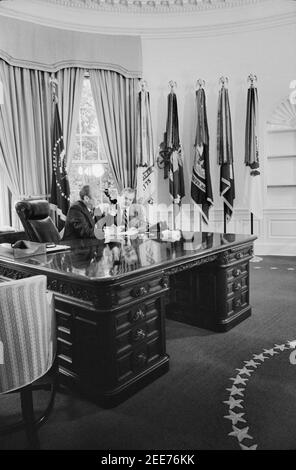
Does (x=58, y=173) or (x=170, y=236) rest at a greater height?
(x=58, y=173)

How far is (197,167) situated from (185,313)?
367 cm

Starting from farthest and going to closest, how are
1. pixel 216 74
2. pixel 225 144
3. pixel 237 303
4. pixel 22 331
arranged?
1. pixel 216 74
2. pixel 225 144
3. pixel 237 303
4. pixel 22 331

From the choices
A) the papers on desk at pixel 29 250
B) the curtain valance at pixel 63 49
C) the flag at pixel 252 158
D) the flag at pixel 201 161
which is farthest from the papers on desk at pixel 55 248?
the flag at pixel 252 158

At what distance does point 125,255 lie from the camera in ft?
9.47

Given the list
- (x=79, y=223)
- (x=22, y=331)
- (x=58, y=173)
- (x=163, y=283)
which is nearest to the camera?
(x=22, y=331)

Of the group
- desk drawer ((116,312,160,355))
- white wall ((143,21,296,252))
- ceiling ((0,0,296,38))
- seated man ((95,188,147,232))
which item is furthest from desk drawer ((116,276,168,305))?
ceiling ((0,0,296,38))

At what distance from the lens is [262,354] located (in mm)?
2965

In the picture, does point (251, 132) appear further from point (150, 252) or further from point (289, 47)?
point (150, 252)

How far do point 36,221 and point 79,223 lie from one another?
1.58 ft

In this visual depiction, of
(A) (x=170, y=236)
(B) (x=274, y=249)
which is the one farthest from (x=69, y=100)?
(B) (x=274, y=249)

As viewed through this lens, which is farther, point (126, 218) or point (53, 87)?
point (53, 87)

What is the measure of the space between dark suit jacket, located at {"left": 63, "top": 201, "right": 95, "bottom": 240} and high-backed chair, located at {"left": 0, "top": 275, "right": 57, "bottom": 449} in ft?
6.85

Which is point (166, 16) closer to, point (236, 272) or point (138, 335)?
point (236, 272)
